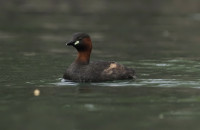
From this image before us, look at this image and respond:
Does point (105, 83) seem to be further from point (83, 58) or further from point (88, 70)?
point (83, 58)

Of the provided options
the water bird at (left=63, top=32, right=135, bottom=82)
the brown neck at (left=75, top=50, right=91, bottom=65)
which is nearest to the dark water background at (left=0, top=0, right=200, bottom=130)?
the water bird at (left=63, top=32, right=135, bottom=82)

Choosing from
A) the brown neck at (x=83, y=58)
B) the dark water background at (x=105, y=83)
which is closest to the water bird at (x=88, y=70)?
the brown neck at (x=83, y=58)

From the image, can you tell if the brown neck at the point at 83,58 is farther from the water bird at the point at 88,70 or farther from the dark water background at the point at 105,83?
the dark water background at the point at 105,83

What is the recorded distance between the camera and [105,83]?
Answer: 1712cm

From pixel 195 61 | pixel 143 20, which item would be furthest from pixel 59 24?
pixel 195 61

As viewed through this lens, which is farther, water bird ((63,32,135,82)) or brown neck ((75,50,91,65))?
brown neck ((75,50,91,65))

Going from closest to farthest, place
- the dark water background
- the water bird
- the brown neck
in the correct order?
1. the dark water background
2. the water bird
3. the brown neck

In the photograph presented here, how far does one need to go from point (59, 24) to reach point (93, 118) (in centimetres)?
2345

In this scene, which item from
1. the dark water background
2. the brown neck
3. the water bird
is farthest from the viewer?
the brown neck

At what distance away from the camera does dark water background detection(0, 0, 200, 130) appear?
1247 cm

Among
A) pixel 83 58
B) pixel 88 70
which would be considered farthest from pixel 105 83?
pixel 83 58

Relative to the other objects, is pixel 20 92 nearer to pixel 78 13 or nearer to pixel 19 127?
pixel 19 127

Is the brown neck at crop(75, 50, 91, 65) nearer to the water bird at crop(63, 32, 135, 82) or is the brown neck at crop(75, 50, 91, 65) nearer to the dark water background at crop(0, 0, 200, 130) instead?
the water bird at crop(63, 32, 135, 82)

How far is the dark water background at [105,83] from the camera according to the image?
40.9 ft
